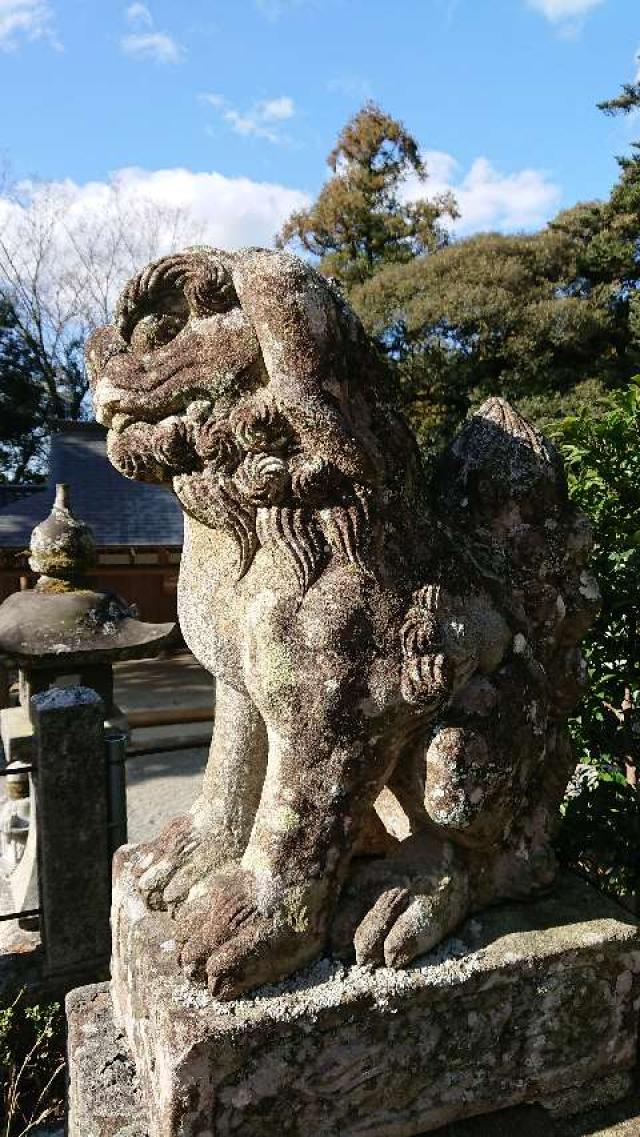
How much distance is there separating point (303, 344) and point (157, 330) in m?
0.35

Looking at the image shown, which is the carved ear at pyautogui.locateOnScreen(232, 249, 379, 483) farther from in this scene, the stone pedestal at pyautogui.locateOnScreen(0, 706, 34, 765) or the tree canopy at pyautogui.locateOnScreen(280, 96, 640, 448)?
the tree canopy at pyautogui.locateOnScreen(280, 96, 640, 448)

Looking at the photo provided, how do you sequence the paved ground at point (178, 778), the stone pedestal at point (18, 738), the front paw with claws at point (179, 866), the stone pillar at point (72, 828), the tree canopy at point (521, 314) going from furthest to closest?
Answer: 1. the tree canopy at point (521, 314)
2. the stone pedestal at point (18, 738)
3. the stone pillar at point (72, 828)
4. the front paw with claws at point (179, 866)
5. the paved ground at point (178, 778)

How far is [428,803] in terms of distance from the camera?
165 centimetres

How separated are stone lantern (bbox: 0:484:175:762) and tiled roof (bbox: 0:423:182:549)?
6574 mm

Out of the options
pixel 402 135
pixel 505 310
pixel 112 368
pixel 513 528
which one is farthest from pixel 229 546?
pixel 402 135

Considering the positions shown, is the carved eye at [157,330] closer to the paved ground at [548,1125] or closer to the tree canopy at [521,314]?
the paved ground at [548,1125]

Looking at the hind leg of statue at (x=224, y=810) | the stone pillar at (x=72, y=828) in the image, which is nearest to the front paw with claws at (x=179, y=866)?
the hind leg of statue at (x=224, y=810)

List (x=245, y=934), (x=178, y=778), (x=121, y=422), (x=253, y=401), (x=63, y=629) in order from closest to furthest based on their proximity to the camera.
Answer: (x=245, y=934) → (x=253, y=401) → (x=121, y=422) → (x=63, y=629) → (x=178, y=778)

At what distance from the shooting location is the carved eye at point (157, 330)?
5.51 ft

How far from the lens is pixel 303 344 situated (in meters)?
1.53

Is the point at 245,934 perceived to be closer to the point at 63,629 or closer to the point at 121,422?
the point at 121,422

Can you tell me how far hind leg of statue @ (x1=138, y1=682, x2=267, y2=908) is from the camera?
1.79m

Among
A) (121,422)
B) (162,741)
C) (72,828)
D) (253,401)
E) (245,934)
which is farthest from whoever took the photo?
(162,741)

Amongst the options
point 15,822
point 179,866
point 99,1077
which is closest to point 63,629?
point 15,822
